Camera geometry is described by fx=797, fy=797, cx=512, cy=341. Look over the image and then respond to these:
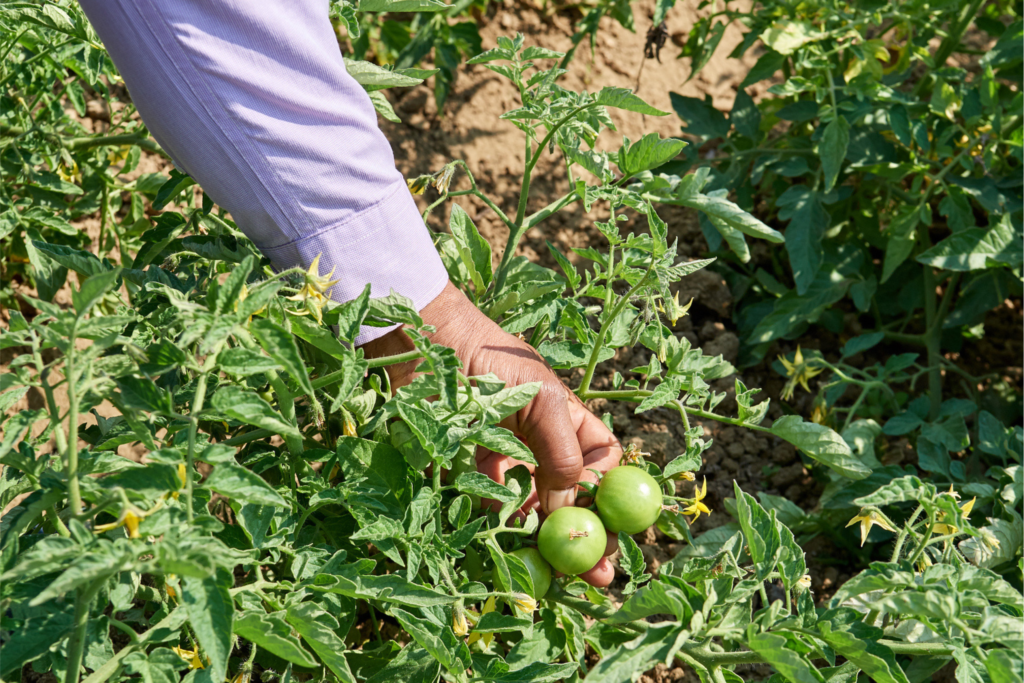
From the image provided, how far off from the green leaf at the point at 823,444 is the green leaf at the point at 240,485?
36.5 inches

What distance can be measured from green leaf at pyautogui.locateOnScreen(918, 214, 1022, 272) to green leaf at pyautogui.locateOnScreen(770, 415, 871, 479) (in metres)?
0.61

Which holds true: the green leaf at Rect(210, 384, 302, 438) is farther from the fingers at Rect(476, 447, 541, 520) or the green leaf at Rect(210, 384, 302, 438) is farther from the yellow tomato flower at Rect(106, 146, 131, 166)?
the yellow tomato flower at Rect(106, 146, 131, 166)

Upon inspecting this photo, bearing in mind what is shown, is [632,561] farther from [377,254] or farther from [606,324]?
[377,254]

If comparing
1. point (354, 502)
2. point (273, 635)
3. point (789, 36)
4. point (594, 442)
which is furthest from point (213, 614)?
point (789, 36)

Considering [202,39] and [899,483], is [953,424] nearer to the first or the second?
[899,483]

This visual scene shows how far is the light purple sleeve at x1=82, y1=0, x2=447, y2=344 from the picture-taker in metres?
1.05

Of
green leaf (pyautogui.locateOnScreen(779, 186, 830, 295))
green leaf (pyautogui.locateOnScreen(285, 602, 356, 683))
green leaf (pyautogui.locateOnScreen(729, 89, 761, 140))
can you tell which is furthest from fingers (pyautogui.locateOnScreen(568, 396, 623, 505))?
green leaf (pyautogui.locateOnScreen(729, 89, 761, 140))

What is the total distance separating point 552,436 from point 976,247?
1.16 meters

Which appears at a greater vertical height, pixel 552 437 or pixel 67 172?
pixel 67 172

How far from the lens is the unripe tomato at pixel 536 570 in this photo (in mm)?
1200

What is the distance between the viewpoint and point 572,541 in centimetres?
117

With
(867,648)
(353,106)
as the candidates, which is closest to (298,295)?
(353,106)

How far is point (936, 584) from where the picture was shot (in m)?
0.93

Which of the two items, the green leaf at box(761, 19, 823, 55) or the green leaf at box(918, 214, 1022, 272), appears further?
the green leaf at box(761, 19, 823, 55)
